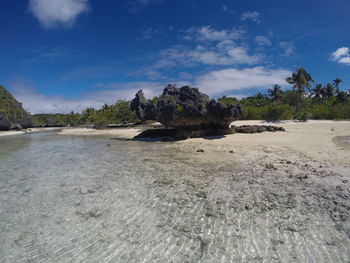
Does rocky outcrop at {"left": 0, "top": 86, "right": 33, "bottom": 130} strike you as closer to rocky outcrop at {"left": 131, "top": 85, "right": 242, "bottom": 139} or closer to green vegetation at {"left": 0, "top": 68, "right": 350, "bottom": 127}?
green vegetation at {"left": 0, "top": 68, "right": 350, "bottom": 127}

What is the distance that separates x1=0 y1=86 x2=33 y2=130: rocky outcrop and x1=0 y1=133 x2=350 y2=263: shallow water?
68.7 meters

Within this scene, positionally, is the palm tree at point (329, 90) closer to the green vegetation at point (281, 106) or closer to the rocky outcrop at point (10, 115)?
the green vegetation at point (281, 106)

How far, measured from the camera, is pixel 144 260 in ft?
13.9

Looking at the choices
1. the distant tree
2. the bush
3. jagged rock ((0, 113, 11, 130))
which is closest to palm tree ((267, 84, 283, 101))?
the distant tree

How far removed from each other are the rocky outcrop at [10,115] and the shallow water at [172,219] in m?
68.7

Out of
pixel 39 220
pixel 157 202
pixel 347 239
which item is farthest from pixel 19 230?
pixel 347 239

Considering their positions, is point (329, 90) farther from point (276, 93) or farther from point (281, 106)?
point (281, 106)

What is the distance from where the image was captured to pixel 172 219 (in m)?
5.91

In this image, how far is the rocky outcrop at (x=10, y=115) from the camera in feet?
209

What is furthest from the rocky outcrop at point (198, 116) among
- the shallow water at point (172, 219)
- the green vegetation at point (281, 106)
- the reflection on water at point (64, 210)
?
the shallow water at point (172, 219)

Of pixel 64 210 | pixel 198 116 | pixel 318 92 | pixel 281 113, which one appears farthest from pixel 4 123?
pixel 318 92

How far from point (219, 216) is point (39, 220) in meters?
5.06

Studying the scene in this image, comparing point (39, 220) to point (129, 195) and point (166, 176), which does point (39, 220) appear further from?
point (166, 176)

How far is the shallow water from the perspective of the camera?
4.45m
